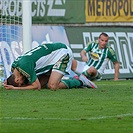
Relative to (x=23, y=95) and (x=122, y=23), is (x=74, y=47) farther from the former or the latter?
(x=23, y=95)

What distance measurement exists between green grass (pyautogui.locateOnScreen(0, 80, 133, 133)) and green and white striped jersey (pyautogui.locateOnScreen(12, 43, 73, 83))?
1.28 feet

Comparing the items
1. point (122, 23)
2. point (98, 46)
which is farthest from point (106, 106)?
→ point (122, 23)

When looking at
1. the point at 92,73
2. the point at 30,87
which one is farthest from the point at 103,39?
the point at 30,87

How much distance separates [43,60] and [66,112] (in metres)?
3.86

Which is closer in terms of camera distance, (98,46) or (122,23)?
(98,46)

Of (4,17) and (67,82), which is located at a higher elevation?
(4,17)

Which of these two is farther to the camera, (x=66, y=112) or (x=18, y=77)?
(x=18, y=77)

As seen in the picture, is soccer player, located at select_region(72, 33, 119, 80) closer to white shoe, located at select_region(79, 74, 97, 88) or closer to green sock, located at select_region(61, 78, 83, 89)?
white shoe, located at select_region(79, 74, 97, 88)

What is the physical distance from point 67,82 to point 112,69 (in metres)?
7.44

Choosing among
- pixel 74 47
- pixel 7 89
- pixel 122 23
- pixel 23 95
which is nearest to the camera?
pixel 23 95

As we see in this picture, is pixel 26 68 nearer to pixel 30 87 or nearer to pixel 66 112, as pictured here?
pixel 30 87

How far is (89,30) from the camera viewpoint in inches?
842

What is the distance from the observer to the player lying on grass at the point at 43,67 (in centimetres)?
1244

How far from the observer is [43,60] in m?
13.1
